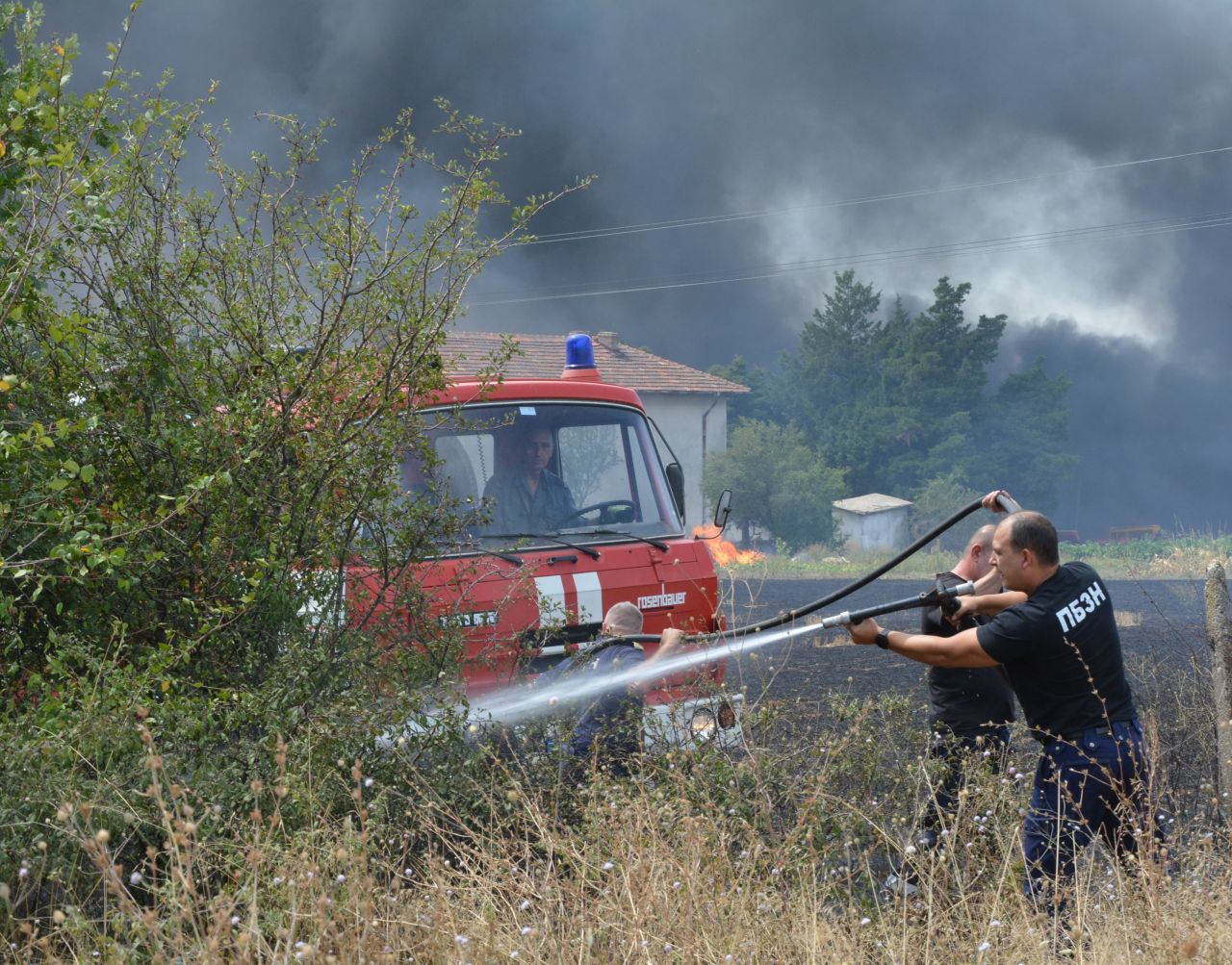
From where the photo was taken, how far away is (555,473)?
6.64 meters

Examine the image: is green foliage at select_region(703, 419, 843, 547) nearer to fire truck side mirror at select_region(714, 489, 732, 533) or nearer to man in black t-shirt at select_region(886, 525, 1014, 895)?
fire truck side mirror at select_region(714, 489, 732, 533)

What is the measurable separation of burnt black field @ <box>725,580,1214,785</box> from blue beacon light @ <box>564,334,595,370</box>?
5.52 feet

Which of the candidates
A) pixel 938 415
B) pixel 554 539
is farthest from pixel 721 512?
pixel 938 415

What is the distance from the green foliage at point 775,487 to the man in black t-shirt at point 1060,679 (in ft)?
113

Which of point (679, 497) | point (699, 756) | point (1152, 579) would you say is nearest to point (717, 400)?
point (1152, 579)

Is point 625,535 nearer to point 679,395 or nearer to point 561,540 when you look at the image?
point 561,540

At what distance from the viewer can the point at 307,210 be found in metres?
4.96

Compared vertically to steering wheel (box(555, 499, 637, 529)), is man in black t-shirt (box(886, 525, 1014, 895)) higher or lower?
lower

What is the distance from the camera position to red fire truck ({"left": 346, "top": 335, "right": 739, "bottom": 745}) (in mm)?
5195

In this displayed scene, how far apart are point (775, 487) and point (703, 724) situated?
35.5 m

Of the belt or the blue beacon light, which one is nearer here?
the belt

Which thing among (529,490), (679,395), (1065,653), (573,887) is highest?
(679,395)

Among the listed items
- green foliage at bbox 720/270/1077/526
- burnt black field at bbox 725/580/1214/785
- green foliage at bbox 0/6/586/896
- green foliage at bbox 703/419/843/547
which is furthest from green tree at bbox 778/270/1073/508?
green foliage at bbox 0/6/586/896

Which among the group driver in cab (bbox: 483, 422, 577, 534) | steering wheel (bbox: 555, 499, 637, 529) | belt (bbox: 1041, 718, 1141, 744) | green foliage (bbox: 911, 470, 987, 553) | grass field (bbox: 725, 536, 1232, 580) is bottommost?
grass field (bbox: 725, 536, 1232, 580)
